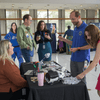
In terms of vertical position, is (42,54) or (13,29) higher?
(13,29)

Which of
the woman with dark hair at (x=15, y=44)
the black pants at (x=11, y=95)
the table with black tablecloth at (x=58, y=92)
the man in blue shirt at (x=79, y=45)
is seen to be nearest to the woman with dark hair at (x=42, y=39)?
the woman with dark hair at (x=15, y=44)

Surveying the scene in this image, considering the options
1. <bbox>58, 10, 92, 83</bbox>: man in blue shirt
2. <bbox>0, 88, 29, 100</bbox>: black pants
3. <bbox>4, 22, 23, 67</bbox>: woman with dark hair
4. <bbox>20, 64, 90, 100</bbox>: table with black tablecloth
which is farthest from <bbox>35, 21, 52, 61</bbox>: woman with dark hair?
<bbox>20, 64, 90, 100</bbox>: table with black tablecloth

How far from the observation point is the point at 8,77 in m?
2.08

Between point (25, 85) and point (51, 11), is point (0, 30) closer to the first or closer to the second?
point (51, 11)

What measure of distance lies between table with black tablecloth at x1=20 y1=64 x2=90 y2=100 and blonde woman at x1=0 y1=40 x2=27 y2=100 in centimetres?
23

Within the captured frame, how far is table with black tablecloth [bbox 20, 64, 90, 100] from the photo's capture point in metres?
1.92

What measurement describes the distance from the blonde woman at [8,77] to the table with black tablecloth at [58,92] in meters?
0.23

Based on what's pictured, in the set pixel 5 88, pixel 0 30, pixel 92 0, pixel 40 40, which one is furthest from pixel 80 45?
pixel 0 30

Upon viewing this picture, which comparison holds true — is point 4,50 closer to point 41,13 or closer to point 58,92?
point 58,92

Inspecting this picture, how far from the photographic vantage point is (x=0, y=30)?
12672mm

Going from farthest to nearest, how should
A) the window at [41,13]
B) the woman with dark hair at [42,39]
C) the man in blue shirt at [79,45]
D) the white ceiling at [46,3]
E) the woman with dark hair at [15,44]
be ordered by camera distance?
the window at [41,13] → the white ceiling at [46,3] → the woman with dark hair at [15,44] → the woman with dark hair at [42,39] → the man in blue shirt at [79,45]

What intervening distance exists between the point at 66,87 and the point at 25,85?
56cm

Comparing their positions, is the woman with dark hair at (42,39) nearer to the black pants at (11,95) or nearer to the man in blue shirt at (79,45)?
the man in blue shirt at (79,45)

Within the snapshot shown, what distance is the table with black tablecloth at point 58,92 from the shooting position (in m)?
1.92
